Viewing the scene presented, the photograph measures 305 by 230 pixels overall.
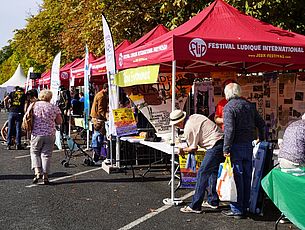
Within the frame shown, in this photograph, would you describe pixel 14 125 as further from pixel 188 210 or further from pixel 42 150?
pixel 188 210

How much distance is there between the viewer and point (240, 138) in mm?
6121

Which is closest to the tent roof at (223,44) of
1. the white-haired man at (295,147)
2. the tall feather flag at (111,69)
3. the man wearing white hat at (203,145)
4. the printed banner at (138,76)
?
the printed banner at (138,76)

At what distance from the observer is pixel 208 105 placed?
1130cm

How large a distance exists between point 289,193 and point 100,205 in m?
3.03

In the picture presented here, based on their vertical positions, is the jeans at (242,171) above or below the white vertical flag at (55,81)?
below

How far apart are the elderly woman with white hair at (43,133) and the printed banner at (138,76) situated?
1345 mm

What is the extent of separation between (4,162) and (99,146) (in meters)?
2.43

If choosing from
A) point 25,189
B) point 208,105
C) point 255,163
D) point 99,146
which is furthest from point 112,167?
point 255,163

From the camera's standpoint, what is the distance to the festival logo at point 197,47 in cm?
676

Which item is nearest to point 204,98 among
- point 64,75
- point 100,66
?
point 100,66

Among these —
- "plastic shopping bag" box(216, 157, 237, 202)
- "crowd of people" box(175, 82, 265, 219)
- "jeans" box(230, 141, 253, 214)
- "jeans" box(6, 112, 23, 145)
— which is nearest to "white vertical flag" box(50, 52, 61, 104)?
"jeans" box(6, 112, 23, 145)

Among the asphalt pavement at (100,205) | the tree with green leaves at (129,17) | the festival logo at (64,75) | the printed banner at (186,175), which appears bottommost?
the asphalt pavement at (100,205)

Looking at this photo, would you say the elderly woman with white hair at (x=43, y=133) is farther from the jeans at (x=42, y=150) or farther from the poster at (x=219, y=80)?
the poster at (x=219, y=80)

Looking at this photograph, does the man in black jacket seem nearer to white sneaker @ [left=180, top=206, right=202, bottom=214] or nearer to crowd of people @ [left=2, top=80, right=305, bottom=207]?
crowd of people @ [left=2, top=80, right=305, bottom=207]
